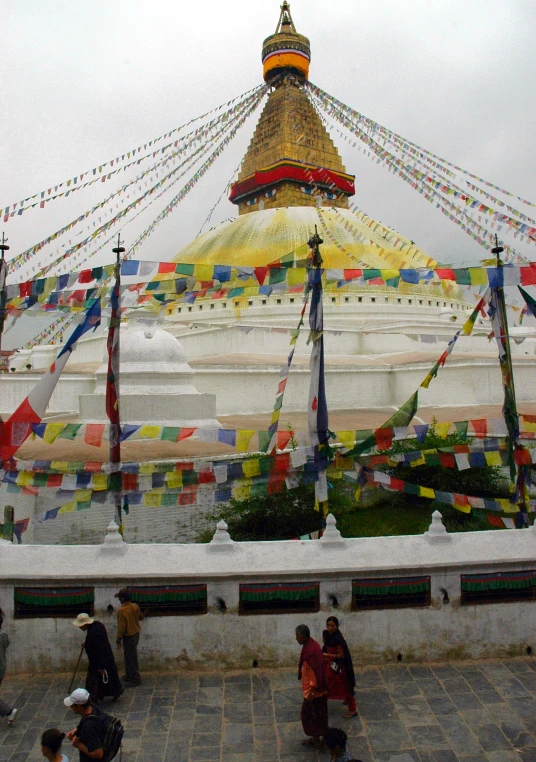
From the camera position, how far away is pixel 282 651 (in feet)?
13.1

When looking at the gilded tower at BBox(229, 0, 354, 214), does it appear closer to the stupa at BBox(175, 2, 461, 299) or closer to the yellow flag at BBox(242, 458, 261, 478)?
the stupa at BBox(175, 2, 461, 299)

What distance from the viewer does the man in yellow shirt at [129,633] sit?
371 cm

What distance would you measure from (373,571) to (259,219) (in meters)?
22.3

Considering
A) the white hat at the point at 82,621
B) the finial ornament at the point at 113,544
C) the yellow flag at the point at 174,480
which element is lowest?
the white hat at the point at 82,621

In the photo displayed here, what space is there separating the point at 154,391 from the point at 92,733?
26.2ft

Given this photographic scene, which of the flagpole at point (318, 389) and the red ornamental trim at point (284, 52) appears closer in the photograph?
the flagpole at point (318, 389)

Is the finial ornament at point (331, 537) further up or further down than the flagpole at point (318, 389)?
further down

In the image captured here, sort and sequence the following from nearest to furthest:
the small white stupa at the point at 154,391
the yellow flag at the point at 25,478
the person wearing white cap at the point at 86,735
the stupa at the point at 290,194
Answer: the person wearing white cap at the point at 86,735 < the yellow flag at the point at 25,478 < the small white stupa at the point at 154,391 < the stupa at the point at 290,194

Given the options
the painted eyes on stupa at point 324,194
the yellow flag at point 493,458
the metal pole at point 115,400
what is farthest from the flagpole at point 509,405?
the painted eyes on stupa at point 324,194

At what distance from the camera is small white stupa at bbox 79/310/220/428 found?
33.2 feet

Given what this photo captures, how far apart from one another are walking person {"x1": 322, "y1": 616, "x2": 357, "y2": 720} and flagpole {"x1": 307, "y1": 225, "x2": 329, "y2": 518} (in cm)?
221

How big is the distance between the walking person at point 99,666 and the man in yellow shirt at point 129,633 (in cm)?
18

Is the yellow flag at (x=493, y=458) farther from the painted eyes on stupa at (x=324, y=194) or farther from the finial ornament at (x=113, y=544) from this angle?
the painted eyes on stupa at (x=324, y=194)

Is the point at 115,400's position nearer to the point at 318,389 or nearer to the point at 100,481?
the point at 100,481
